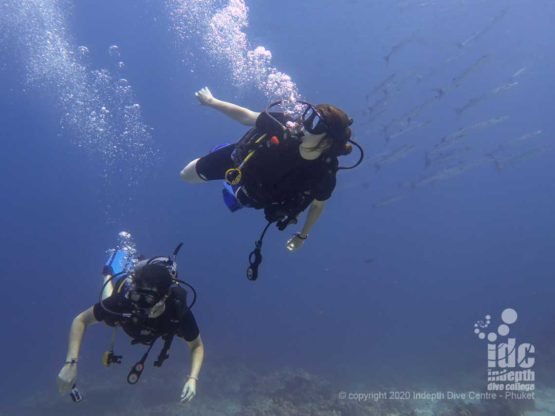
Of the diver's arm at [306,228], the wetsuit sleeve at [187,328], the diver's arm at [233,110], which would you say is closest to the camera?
the wetsuit sleeve at [187,328]

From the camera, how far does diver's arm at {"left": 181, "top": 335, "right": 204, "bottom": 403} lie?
4.37m

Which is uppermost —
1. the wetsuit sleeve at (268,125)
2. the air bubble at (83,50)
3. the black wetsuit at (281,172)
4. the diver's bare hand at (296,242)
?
the air bubble at (83,50)

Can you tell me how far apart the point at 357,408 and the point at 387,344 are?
997 inches

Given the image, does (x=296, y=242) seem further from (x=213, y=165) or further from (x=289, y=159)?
(x=213, y=165)

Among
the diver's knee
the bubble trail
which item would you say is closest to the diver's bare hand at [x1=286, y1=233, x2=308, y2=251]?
the diver's knee

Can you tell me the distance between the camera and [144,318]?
4.33 m

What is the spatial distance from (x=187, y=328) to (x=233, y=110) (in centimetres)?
272

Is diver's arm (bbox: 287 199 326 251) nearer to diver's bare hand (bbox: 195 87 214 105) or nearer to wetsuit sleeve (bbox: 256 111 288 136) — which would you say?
wetsuit sleeve (bbox: 256 111 288 136)

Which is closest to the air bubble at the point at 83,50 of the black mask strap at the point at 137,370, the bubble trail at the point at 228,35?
the bubble trail at the point at 228,35

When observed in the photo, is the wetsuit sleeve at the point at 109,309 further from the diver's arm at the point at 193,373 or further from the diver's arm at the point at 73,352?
the diver's arm at the point at 193,373

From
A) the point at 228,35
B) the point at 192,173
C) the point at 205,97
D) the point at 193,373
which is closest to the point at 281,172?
the point at 205,97

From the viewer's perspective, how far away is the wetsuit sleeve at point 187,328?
4695 mm

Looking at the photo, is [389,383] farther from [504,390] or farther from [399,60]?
[399,60]

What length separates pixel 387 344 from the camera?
3778 centimetres
